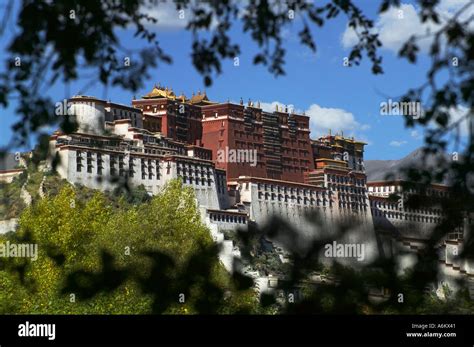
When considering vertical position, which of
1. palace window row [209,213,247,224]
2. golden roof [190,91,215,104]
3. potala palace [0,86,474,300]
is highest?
golden roof [190,91,215,104]

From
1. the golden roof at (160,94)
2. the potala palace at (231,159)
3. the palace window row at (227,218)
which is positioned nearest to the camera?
the palace window row at (227,218)

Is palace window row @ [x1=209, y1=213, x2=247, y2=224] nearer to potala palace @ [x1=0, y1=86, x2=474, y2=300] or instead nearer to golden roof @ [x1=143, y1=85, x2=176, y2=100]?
potala palace @ [x1=0, y1=86, x2=474, y2=300]

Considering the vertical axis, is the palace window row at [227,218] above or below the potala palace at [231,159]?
below

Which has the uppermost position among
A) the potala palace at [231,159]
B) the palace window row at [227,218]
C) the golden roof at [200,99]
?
the golden roof at [200,99]

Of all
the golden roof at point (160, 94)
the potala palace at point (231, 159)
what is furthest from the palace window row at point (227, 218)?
the golden roof at point (160, 94)

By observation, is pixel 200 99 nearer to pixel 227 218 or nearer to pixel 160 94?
pixel 160 94

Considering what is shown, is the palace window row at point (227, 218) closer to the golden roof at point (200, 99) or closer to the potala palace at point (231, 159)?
the potala palace at point (231, 159)

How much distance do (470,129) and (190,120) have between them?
189 feet

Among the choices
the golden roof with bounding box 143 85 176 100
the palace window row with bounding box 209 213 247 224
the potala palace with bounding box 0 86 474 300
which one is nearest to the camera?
the palace window row with bounding box 209 213 247 224

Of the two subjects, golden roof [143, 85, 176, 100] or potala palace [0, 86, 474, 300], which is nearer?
potala palace [0, 86, 474, 300]

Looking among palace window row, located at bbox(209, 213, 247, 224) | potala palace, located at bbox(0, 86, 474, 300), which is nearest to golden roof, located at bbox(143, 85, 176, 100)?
potala palace, located at bbox(0, 86, 474, 300)

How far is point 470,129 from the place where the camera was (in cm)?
203

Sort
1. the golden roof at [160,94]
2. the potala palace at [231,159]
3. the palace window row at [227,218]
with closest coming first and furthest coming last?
the palace window row at [227,218] → the potala palace at [231,159] → the golden roof at [160,94]

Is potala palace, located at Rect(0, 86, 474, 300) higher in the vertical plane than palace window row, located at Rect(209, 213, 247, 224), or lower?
higher
